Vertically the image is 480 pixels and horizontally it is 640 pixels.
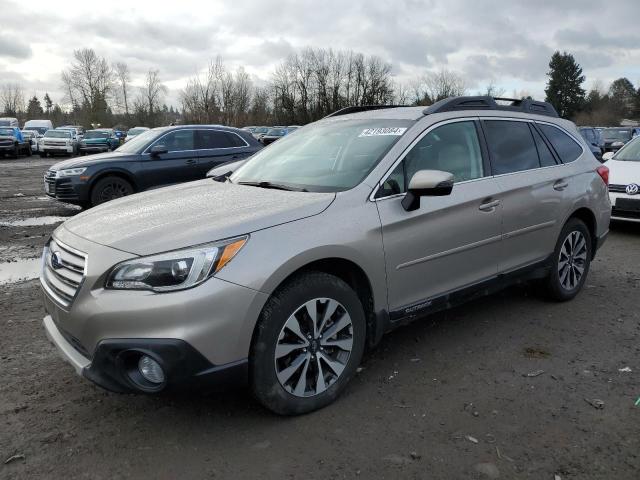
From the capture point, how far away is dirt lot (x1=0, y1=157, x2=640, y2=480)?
8.63 ft

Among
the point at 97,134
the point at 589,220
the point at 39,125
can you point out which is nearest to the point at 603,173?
the point at 589,220

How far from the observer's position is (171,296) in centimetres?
254

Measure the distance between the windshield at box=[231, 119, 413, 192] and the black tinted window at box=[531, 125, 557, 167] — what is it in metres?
1.52

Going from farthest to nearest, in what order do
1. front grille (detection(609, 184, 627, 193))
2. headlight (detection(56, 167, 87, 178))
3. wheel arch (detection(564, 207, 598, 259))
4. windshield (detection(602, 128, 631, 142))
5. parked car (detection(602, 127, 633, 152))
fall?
windshield (detection(602, 128, 631, 142)) < parked car (detection(602, 127, 633, 152)) < headlight (detection(56, 167, 87, 178)) < front grille (detection(609, 184, 627, 193)) < wheel arch (detection(564, 207, 598, 259))

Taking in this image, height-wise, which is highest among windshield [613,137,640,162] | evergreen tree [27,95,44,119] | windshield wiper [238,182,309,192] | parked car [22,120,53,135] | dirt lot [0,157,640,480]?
evergreen tree [27,95,44,119]

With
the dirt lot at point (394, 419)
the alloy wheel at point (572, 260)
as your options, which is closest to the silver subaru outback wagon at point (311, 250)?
the alloy wheel at point (572, 260)

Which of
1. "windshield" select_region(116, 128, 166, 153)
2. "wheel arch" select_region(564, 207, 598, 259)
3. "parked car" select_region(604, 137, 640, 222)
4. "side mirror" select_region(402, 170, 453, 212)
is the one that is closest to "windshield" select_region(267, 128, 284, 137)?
"windshield" select_region(116, 128, 166, 153)

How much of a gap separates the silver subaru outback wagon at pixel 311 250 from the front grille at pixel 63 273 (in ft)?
0.04

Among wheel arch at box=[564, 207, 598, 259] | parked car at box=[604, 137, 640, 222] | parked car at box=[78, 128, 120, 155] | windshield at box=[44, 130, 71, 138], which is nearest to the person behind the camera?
wheel arch at box=[564, 207, 598, 259]

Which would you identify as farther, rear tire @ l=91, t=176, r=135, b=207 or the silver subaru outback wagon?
rear tire @ l=91, t=176, r=135, b=207

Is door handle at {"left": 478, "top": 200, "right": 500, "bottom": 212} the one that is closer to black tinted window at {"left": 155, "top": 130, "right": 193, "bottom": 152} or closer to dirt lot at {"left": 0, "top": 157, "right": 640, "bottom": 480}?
dirt lot at {"left": 0, "top": 157, "right": 640, "bottom": 480}

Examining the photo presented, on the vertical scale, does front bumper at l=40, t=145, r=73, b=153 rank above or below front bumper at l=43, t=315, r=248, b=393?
above

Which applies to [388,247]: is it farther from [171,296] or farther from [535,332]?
[535,332]

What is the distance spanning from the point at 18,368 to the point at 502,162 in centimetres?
378
